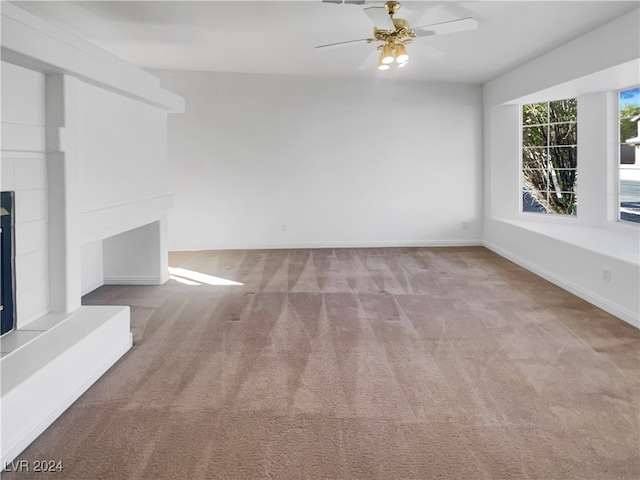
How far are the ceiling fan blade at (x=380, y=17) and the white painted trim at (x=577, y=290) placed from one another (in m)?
2.85

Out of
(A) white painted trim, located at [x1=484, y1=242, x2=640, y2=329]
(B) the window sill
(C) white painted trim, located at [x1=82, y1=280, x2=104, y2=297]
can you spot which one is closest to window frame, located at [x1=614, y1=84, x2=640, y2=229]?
(B) the window sill

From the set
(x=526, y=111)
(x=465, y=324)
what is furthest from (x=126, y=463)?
(x=526, y=111)

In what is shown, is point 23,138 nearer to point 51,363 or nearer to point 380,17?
point 51,363

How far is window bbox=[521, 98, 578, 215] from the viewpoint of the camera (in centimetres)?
572

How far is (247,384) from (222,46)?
3.80m

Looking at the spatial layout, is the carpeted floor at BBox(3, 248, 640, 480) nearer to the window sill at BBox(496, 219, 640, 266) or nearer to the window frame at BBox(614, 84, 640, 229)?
the window sill at BBox(496, 219, 640, 266)

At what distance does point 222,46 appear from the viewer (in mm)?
4902

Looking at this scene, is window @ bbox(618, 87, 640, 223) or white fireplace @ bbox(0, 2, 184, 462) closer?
white fireplace @ bbox(0, 2, 184, 462)

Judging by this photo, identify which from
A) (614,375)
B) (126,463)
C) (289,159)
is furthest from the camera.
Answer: (289,159)

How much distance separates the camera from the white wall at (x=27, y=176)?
2463mm

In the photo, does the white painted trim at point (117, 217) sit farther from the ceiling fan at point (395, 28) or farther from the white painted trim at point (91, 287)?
the ceiling fan at point (395, 28)

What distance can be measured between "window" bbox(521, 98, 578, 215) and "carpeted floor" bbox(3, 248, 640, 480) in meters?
2.13

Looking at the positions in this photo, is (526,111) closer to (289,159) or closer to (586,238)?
(586,238)

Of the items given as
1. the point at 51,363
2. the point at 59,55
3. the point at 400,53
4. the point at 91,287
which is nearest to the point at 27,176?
the point at 59,55
